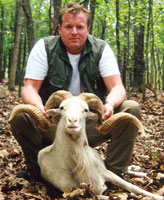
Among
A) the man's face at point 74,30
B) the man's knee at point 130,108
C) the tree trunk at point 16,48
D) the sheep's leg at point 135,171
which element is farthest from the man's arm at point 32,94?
the tree trunk at point 16,48

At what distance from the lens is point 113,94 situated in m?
4.56

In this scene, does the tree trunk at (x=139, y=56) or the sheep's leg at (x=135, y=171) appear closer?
the sheep's leg at (x=135, y=171)

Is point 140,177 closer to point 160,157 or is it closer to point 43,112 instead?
point 160,157

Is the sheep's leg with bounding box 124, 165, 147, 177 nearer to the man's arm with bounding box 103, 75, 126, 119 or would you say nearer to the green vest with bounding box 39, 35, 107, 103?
the man's arm with bounding box 103, 75, 126, 119

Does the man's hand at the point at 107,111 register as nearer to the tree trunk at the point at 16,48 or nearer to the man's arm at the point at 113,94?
the man's arm at the point at 113,94

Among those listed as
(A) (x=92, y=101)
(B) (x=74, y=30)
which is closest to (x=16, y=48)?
(B) (x=74, y=30)

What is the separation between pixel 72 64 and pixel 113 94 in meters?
0.95

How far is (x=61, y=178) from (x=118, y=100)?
149cm

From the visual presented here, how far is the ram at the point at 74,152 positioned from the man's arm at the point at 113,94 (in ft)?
0.40

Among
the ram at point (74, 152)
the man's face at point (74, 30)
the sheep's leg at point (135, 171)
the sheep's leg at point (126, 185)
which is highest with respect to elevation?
the man's face at point (74, 30)

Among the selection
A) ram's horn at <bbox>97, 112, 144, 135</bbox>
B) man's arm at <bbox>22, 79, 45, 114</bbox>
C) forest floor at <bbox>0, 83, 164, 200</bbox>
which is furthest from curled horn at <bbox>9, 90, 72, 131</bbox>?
forest floor at <bbox>0, 83, 164, 200</bbox>

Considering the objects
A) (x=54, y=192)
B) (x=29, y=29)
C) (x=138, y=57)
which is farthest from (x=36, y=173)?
(x=138, y=57)

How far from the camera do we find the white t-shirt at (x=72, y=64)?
4.81 meters

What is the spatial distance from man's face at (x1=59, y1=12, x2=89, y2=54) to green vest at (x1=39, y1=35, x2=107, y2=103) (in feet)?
0.58
